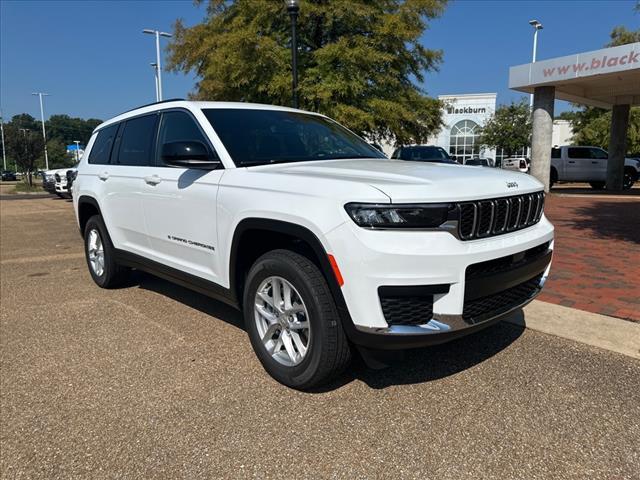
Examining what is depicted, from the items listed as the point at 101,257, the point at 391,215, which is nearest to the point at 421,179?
the point at 391,215

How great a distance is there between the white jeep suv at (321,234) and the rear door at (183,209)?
0.01 metres

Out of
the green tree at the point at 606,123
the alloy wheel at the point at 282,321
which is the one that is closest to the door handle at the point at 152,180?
the alloy wheel at the point at 282,321

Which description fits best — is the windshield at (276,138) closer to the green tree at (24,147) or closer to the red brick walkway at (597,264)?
the red brick walkway at (597,264)

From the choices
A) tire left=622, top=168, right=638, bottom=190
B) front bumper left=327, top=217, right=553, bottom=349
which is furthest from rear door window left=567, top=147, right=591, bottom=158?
front bumper left=327, top=217, right=553, bottom=349

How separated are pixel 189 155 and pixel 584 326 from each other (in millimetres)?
3309

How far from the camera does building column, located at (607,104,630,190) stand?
63.4 feet

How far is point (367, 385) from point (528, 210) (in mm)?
1546

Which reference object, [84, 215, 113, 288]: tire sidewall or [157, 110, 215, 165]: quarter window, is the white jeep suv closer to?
[157, 110, 215, 165]: quarter window

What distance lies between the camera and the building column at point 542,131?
17406 mm

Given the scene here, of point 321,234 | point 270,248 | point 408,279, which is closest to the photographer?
point 408,279

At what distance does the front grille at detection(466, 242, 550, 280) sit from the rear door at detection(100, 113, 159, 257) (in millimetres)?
2842

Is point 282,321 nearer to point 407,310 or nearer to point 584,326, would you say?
point 407,310

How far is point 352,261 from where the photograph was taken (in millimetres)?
2566

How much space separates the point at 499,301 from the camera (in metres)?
3.00
